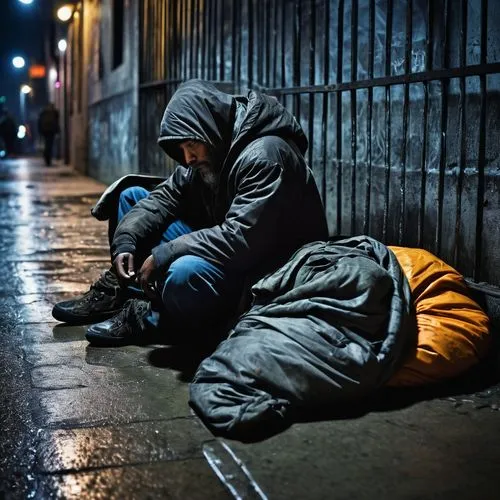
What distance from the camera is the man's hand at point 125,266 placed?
410 centimetres

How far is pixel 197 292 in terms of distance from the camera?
3.75 metres

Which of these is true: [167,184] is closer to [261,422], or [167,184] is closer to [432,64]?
[432,64]

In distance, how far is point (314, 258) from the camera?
11.6 ft

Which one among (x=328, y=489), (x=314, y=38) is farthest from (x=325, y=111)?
(x=328, y=489)

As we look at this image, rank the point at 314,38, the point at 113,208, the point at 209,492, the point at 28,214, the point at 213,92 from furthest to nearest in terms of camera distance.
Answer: the point at 28,214, the point at 314,38, the point at 113,208, the point at 213,92, the point at 209,492

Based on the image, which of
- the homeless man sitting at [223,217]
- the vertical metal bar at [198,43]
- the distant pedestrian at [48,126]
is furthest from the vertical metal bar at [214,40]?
the distant pedestrian at [48,126]

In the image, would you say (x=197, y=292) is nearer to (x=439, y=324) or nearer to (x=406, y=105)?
(x=439, y=324)

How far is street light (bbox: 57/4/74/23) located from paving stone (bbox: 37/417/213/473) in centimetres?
2089

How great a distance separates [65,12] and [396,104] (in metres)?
19.1

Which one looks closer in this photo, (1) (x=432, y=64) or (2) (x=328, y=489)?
(2) (x=328, y=489)

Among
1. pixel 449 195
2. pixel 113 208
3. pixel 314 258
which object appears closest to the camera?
pixel 314 258

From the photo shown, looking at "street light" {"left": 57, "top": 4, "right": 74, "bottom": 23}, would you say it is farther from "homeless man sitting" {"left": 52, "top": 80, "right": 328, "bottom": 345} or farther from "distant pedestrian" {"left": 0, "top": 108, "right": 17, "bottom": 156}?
"homeless man sitting" {"left": 52, "top": 80, "right": 328, "bottom": 345}

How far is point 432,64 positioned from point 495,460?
2502 millimetres

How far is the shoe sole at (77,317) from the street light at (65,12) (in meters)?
19.2
